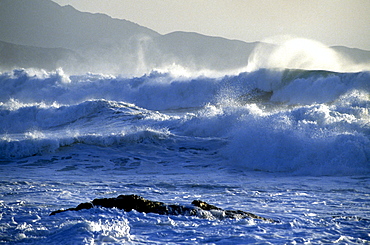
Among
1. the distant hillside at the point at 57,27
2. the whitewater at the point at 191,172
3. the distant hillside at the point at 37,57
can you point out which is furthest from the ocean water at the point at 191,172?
the distant hillside at the point at 57,27

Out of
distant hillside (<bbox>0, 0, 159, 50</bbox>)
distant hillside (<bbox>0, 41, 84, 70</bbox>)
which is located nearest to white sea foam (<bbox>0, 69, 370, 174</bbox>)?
distant hillside (<bbox>0, 41, 84, 70</bbox>)

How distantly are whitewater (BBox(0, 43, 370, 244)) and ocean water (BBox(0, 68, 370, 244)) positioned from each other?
0.02 m

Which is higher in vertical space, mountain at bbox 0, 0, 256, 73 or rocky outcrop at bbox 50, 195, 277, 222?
mountain at bbox 0, 0, 256, 73

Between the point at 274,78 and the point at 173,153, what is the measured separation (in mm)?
17260

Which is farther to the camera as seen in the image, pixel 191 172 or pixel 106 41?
pixel 106 41

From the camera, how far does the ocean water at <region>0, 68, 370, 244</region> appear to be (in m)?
4.26

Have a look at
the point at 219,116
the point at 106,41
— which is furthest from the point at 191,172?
the point at 106,41

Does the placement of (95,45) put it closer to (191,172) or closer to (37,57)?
(37,57)

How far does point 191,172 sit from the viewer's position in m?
9.25

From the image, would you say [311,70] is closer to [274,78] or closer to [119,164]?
[274,78]

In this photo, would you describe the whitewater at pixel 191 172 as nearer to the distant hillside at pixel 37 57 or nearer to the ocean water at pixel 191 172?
the ocean water at pixel 191 172

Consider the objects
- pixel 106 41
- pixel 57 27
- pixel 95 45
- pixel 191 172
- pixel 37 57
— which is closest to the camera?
pixel 191 172

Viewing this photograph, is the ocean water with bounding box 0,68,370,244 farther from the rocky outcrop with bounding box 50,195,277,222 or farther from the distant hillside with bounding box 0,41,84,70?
the distant hillside with bounding box 0,41,84,70

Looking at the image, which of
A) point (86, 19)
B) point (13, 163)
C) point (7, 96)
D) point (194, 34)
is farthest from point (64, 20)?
point (13, 163)
